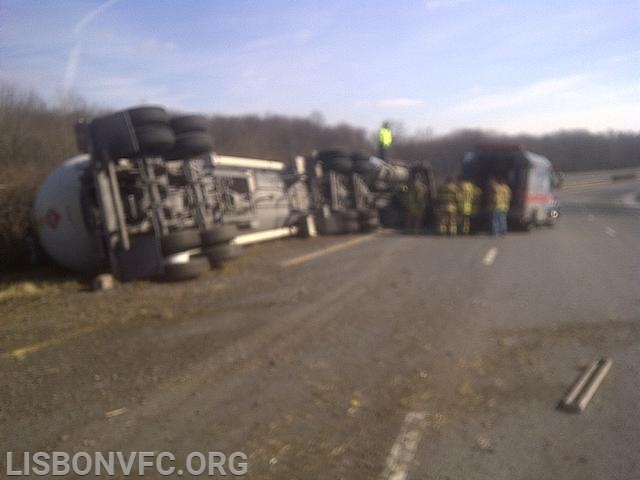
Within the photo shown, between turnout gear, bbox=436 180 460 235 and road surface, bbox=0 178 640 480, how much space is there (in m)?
7.36

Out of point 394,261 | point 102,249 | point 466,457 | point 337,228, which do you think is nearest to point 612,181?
point 337,228

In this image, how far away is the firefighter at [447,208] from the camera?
1733 centimetres

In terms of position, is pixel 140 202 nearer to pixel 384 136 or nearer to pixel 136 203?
pixel 136 203

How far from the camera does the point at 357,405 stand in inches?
176

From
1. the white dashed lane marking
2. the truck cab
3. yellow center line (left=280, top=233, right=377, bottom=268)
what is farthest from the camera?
the truck cab

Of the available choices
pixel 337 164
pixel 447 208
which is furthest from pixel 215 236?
pixel 447 208

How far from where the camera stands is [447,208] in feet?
56.7

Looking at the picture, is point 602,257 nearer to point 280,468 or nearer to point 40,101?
point 280,468

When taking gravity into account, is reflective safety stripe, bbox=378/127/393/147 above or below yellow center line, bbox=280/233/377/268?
above

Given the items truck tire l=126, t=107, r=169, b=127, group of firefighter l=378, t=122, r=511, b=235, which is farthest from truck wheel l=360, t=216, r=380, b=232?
truck tire l=126, t=107, r=169, b=127

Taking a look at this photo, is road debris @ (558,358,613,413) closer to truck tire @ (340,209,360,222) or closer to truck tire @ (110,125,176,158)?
truck tire @ (110,125,176,158)

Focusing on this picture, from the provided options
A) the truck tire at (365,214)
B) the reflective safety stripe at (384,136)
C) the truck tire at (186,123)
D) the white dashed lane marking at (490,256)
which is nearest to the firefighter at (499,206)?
the white dashed lane marking at (490,256)

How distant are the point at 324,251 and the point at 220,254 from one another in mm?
3611

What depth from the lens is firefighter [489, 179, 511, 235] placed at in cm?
1706
